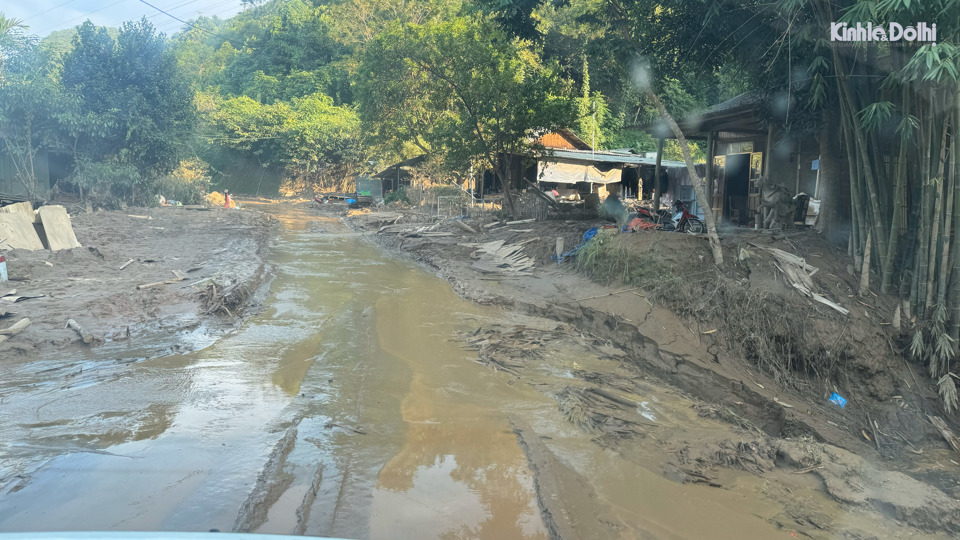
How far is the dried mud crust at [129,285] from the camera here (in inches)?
309

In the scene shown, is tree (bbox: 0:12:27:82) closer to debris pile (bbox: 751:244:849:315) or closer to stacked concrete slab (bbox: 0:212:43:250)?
stacked concrete slab (bbox: 0:212:43:250)

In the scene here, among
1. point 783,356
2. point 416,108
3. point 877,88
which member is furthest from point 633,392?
point 416,108

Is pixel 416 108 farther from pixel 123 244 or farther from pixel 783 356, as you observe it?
pixel 783 356

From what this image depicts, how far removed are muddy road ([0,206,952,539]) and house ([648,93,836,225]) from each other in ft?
23.4

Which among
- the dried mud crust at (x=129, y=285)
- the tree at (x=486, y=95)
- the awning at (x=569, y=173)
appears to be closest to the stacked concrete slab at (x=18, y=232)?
the dried mud crust at (x=129, y=285)

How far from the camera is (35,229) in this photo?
12797 millimetres

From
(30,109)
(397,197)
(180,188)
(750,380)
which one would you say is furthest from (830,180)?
(180,188)

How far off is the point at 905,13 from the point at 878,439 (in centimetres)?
456

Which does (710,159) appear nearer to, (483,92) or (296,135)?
(483,92)

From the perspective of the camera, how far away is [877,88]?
8.20 m

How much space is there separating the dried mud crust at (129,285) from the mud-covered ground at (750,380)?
13.5 ft

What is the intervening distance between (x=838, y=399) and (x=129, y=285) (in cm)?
1052

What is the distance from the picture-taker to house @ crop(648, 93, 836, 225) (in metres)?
12.5

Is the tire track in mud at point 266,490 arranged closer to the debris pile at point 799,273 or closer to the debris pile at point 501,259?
the debris pile at point 799,273
